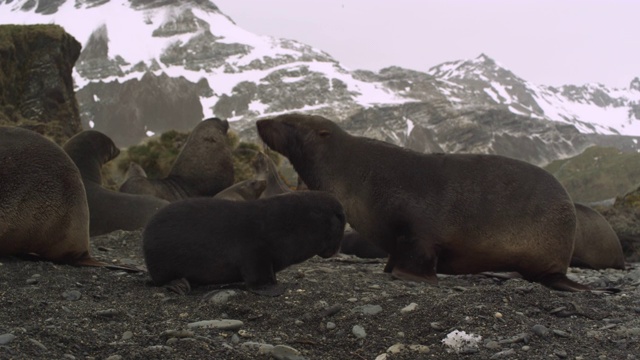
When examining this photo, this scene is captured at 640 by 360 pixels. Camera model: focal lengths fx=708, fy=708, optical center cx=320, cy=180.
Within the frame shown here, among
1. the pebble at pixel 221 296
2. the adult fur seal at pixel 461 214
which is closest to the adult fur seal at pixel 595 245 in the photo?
the adult fur seal at pixel 461 214

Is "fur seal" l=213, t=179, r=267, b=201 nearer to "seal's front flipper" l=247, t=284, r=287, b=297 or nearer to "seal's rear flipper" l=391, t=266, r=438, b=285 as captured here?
A: "seal's rear flipper" l=391, t=266, r=438, b=285

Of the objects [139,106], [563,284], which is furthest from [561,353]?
[139,106]

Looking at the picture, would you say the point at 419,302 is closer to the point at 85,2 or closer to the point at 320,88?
the point at 320,88

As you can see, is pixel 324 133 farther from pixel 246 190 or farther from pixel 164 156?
pixel 164 156

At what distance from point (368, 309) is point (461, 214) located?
1970mm

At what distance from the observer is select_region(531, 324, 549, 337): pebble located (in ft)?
14.3

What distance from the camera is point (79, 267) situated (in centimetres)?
638

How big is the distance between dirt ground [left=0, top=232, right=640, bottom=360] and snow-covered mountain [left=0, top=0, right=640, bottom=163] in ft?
310

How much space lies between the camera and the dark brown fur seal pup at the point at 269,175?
13.5m

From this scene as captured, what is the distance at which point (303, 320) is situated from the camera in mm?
4879

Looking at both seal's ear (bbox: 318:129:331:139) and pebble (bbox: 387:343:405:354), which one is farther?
seal's ear (bbox: 318:129:331:139)

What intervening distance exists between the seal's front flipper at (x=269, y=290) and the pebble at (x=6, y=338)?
1979mm

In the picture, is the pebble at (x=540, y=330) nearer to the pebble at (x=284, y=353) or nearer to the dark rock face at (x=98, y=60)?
the pebble at (x=284, y=353)

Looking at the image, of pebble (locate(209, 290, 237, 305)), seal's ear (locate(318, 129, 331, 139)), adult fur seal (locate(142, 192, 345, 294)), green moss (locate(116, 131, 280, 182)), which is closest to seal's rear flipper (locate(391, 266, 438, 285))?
adult fur seal (locate(142, 192, 345, 294))
